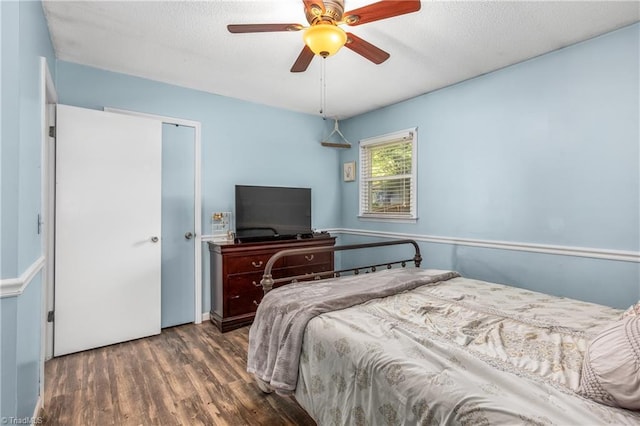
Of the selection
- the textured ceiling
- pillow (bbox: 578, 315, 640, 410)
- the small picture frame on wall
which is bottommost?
pillow (bbox: 578, 315, 640, 410)

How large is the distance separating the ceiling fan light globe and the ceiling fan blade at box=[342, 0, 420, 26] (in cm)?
8

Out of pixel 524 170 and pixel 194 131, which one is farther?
pixel 194 131

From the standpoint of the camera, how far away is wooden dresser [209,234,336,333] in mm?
3201

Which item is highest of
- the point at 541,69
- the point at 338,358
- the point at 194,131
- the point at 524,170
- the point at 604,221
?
the point at 541,69

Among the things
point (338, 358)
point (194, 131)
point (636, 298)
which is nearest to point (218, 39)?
point (194, 131)

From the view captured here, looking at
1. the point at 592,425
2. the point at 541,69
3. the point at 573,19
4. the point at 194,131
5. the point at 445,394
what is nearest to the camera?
the point at 592,425

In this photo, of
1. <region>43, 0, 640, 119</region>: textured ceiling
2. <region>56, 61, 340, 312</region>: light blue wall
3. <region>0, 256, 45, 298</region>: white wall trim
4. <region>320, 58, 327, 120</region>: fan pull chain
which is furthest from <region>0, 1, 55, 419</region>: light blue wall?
<region>320, 58, 327, 120</region>: fan pull chain

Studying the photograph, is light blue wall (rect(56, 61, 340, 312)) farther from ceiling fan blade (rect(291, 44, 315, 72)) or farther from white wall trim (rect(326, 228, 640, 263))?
ceiling fan blade (rect(291, 44, 315, 72))

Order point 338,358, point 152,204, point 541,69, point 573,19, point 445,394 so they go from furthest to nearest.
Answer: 1. point 152,204
2. point 541,69
3. point 573,19
4. point 338,358
5. point 445,394

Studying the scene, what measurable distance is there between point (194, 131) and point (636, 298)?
4.14 metres

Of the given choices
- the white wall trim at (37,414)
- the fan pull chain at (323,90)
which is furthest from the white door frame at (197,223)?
the white wall trim at (37,414)

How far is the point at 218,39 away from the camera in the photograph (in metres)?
2.40

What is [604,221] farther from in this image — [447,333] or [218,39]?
[218,39]

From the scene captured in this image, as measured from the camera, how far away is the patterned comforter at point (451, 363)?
0.96 m
